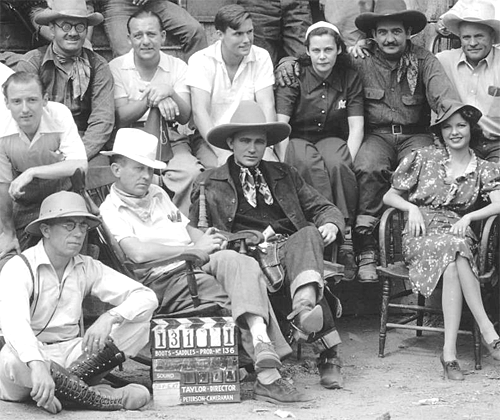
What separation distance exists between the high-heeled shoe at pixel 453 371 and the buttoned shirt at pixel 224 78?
2.39 metres

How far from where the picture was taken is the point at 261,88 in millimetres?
8656

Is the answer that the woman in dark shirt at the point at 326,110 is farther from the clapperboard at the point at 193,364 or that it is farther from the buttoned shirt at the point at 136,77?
the clapperboard at the point at 193,364

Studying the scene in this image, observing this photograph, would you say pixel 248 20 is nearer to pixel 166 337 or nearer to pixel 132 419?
pixel 166 337

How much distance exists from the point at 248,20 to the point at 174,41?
1017 mm

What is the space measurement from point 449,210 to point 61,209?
272 cm

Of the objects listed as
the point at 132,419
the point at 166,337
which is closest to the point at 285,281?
the point at 166,337

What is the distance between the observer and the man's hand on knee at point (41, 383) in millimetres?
6188

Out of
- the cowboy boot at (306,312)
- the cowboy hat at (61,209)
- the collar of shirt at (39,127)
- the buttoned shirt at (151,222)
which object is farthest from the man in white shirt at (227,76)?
the cowboy hat at (61,209)

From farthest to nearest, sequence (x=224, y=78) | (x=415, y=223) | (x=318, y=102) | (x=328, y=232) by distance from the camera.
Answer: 1. (x=224, y=78)
2. (x=318, y=102)
3. (x=415, y=223)
4. (x=328, y=232)

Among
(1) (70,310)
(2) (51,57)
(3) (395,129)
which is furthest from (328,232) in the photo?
(2) (51,57)

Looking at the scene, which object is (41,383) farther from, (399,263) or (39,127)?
(399,263)

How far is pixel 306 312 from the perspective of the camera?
6.98m

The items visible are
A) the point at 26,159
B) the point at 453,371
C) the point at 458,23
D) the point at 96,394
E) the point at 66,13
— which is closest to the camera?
the point at 96,394

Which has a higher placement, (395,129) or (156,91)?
(156,91)
